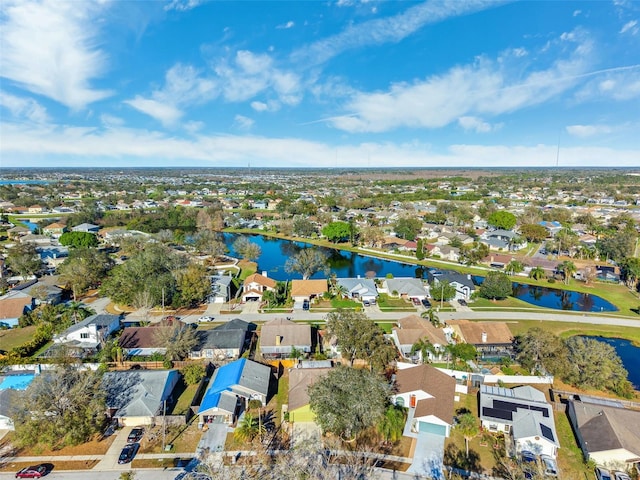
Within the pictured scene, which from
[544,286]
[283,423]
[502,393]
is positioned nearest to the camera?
[283,423]

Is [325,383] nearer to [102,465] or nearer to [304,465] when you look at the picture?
[304,465]

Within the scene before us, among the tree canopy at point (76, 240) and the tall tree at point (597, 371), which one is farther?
the tree canopy at point (76, 240)

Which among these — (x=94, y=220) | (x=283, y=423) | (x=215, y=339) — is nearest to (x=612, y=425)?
(x=283, y=423)

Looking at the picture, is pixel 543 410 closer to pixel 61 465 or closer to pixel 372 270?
pixel 61 465

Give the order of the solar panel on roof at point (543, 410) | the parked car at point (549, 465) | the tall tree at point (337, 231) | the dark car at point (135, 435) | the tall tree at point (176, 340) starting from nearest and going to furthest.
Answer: the parked car at point (549, 465) < the dark car at point (135, 435) < the solar panel on roof at point (543, 410) < the tall tree at point (176, 340) < the tall tree at point (337, 231)


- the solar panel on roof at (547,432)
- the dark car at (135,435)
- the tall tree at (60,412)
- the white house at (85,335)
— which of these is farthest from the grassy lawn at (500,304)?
the white house at (85,335)

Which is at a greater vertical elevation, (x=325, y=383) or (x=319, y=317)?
(x=325, y=383)

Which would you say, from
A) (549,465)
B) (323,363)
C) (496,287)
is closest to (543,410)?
(549,465)

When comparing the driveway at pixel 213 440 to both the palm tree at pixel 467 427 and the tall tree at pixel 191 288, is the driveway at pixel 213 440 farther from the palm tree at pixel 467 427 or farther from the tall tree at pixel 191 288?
the tall tree at pixel 191 288
